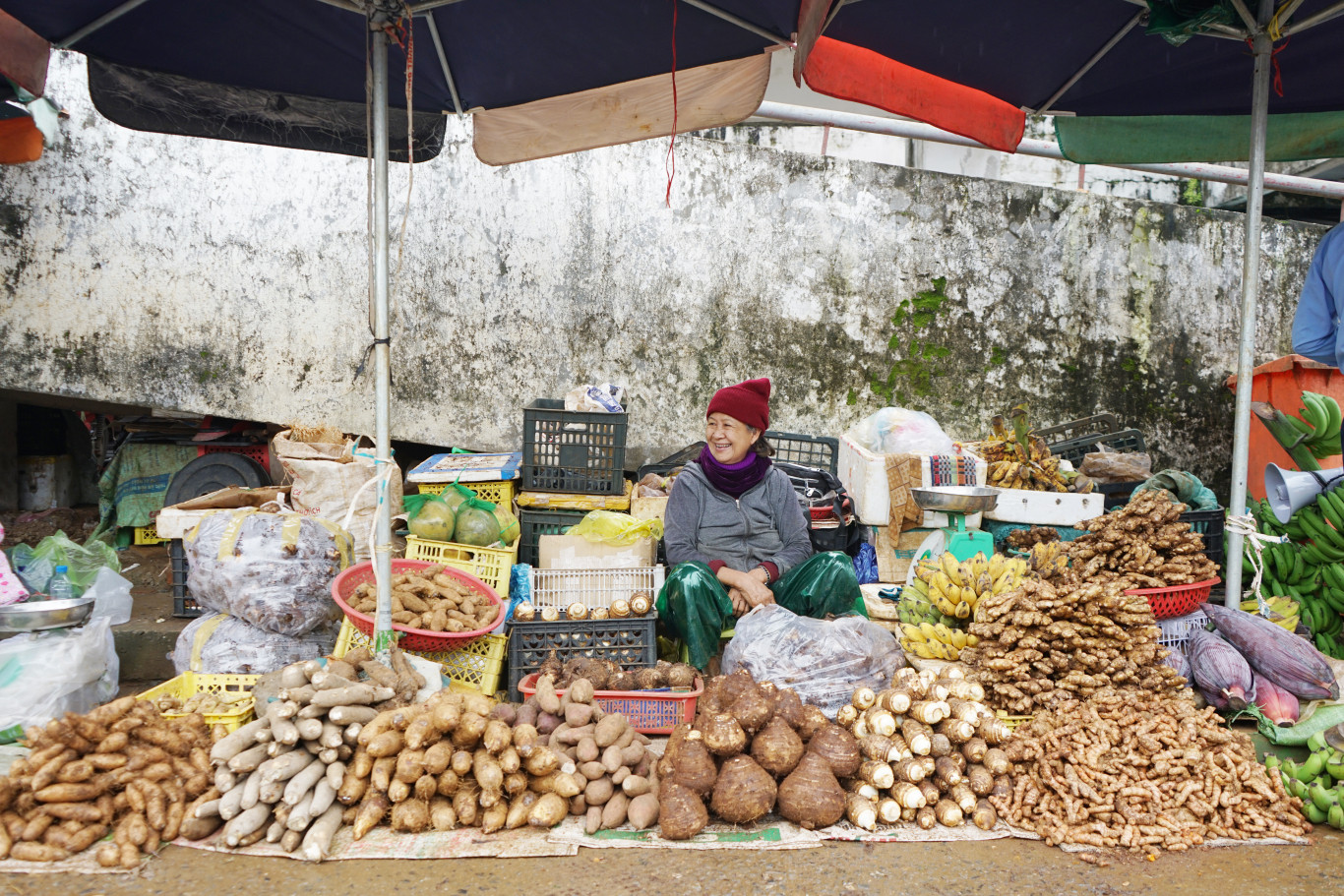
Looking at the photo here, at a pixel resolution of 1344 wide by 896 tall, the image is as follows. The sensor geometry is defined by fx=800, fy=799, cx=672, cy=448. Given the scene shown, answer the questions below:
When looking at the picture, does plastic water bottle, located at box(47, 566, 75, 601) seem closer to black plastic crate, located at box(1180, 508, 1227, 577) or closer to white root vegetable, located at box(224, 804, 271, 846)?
white root vegetable, located at box(224, 804, 271, 846)

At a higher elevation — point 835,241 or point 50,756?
point 835,241

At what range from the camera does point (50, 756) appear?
102 inches

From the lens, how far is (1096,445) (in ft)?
18.9

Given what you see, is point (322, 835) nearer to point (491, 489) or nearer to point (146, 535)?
point (491, 489)

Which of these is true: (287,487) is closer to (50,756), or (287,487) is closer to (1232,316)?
(50,756)

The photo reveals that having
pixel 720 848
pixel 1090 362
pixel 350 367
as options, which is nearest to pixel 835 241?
pixel 1090 362

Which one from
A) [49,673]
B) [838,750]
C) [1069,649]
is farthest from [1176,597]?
[49,673]

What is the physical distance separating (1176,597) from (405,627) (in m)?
3.36

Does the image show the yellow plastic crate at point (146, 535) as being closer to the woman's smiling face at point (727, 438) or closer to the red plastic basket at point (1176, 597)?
the woman's smiling face at point (727, 438)

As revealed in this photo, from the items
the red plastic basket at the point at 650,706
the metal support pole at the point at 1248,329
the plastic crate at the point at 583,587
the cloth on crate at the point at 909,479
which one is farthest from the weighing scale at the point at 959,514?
the red plastic basket at the point at 650,706

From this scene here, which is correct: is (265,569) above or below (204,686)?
above

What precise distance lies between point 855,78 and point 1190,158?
2.51m

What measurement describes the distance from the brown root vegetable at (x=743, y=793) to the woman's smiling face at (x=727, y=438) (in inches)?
66.9

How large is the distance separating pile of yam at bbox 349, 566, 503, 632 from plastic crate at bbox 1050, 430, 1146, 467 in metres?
4.27
